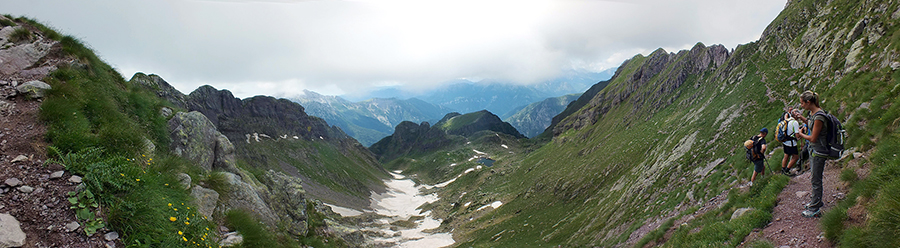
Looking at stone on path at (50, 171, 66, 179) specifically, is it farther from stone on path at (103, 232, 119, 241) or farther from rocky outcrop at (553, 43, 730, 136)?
rocky outcrop at (553, 43, 730, 136)

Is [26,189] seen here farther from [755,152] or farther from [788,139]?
[755,152]

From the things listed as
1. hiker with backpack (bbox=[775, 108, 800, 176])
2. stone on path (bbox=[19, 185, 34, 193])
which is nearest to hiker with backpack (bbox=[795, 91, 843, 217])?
hiker with backpack (bbox=[775, 108, 800, 176])

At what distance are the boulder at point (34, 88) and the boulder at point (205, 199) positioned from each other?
5240mm

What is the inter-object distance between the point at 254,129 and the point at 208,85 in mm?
25467

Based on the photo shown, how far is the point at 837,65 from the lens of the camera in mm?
22469

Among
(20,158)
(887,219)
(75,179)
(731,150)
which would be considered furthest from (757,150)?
(20,158)

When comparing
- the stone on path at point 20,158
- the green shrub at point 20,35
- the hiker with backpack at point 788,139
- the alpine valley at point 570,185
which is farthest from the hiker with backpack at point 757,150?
the green shrub at point 20,35

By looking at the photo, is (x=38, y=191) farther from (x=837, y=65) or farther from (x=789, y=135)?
(x=837, y=65)

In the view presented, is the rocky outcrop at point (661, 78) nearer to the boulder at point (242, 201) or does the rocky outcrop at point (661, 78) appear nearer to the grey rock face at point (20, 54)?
the boulder at point (242, 201)

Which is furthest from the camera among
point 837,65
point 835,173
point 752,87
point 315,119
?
point 315,119

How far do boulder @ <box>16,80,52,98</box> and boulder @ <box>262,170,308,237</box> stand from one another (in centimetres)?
961

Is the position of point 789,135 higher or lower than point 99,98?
lower

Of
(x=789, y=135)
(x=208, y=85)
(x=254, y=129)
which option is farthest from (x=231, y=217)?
(x=208, y=85)

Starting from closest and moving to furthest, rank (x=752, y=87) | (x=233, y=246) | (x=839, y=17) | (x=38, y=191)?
(x=38, y=191) < (x=233, y=246) < (x=839, y=17) < (x=752, y=87)
